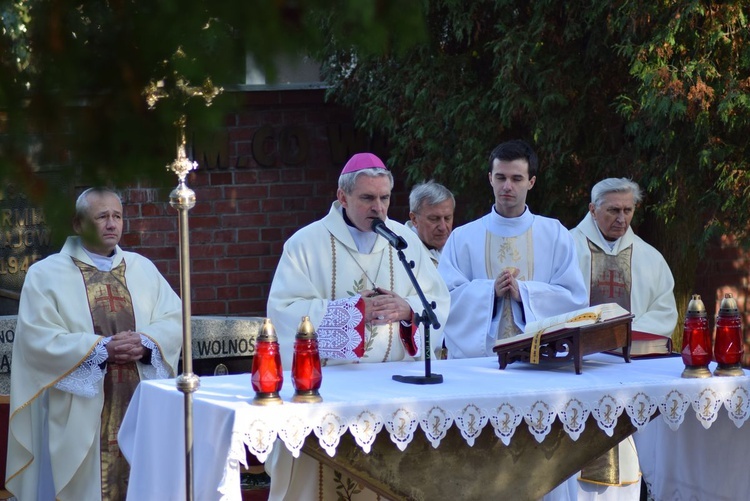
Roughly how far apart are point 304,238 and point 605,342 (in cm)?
136

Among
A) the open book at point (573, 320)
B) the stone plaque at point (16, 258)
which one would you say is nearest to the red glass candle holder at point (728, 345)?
the open book at point (573, 320)

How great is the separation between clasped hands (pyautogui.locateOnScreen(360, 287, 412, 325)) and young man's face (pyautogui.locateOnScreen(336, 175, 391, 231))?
34 centimetres

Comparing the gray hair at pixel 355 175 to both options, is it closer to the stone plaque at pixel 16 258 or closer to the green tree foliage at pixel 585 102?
the green tree foliage at pixel 585 102

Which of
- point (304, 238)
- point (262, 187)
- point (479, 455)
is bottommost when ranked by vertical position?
point (479, 455)

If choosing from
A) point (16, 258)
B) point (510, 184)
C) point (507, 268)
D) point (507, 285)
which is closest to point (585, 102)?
point (510, 184)

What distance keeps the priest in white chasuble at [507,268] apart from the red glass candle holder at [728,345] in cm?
96

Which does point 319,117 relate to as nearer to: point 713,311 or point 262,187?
point 262,187

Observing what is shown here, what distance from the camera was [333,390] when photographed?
4391 mm

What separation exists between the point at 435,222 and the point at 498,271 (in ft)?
3.09

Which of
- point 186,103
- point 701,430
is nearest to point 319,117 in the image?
point 701,430

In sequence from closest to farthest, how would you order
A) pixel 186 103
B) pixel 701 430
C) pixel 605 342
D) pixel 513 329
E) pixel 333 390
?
pixel 186 103, pixel 333 390, pixel 605 342, pixel 701 430, pixel 513 329

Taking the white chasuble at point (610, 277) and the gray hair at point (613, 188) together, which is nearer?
the gray hair at point (613, 188)

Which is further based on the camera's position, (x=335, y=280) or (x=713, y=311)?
(x=713, y=311)

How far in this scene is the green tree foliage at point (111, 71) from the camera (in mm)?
1807
